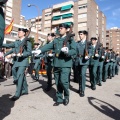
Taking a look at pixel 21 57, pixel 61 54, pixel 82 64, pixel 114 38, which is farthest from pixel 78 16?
pixel 61 54

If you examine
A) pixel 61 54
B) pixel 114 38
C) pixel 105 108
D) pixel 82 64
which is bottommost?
pixel 105 108

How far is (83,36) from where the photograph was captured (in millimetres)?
6762

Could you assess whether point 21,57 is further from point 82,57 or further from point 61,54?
point 82,57

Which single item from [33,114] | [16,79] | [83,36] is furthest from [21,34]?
[33,114]

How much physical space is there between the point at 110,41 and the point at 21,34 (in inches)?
4325

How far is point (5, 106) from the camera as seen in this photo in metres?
4.76

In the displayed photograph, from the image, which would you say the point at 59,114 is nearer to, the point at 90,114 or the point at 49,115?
the point at 49,115

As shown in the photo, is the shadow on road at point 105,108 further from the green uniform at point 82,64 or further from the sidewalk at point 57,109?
the green uniform at point 82,64

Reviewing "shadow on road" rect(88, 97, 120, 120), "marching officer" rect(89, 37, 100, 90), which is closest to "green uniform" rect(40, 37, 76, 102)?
"shadow on road" rect(88, 97, 120, 120)

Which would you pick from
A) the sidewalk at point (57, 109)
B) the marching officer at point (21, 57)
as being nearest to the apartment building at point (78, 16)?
the marching officer at point (21, 57)

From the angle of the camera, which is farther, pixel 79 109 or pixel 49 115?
pixel 79 109

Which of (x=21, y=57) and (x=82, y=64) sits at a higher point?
(x=21, y=57)

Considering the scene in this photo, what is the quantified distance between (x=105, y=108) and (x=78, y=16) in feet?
213

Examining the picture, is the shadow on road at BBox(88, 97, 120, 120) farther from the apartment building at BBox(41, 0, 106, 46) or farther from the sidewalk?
the apartment building at BBox(41, 0, 106, 46)
